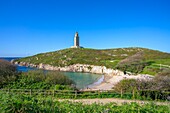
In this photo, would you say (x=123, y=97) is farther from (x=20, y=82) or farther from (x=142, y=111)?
(x=142, y=111)

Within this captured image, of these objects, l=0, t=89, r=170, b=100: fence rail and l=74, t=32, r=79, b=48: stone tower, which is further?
l=74, t=32, r=79, b=48: stone tower

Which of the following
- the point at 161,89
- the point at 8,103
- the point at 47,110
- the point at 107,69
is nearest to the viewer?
the point at 8,103

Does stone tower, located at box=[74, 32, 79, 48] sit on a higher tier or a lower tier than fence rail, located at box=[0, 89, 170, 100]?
higher

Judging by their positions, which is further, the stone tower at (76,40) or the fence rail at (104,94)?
the stone tower at (76,40)

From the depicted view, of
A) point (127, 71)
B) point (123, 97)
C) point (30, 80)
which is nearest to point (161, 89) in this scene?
point (123, 97)

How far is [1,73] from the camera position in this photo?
27562 millimetres

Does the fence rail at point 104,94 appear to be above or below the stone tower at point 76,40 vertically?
below

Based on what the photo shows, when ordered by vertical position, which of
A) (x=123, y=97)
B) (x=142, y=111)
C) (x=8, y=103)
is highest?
(x=8, y=103)

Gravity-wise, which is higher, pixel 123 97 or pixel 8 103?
pixel 8 103

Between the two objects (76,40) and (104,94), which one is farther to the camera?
(76,40)

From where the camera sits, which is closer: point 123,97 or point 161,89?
point 123,97

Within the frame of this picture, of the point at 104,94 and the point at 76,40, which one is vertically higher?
the point at 76,40

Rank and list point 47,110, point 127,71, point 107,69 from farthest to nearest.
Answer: point 107,69
point 127,71
point 47,110

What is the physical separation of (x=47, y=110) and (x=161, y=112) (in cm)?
384
